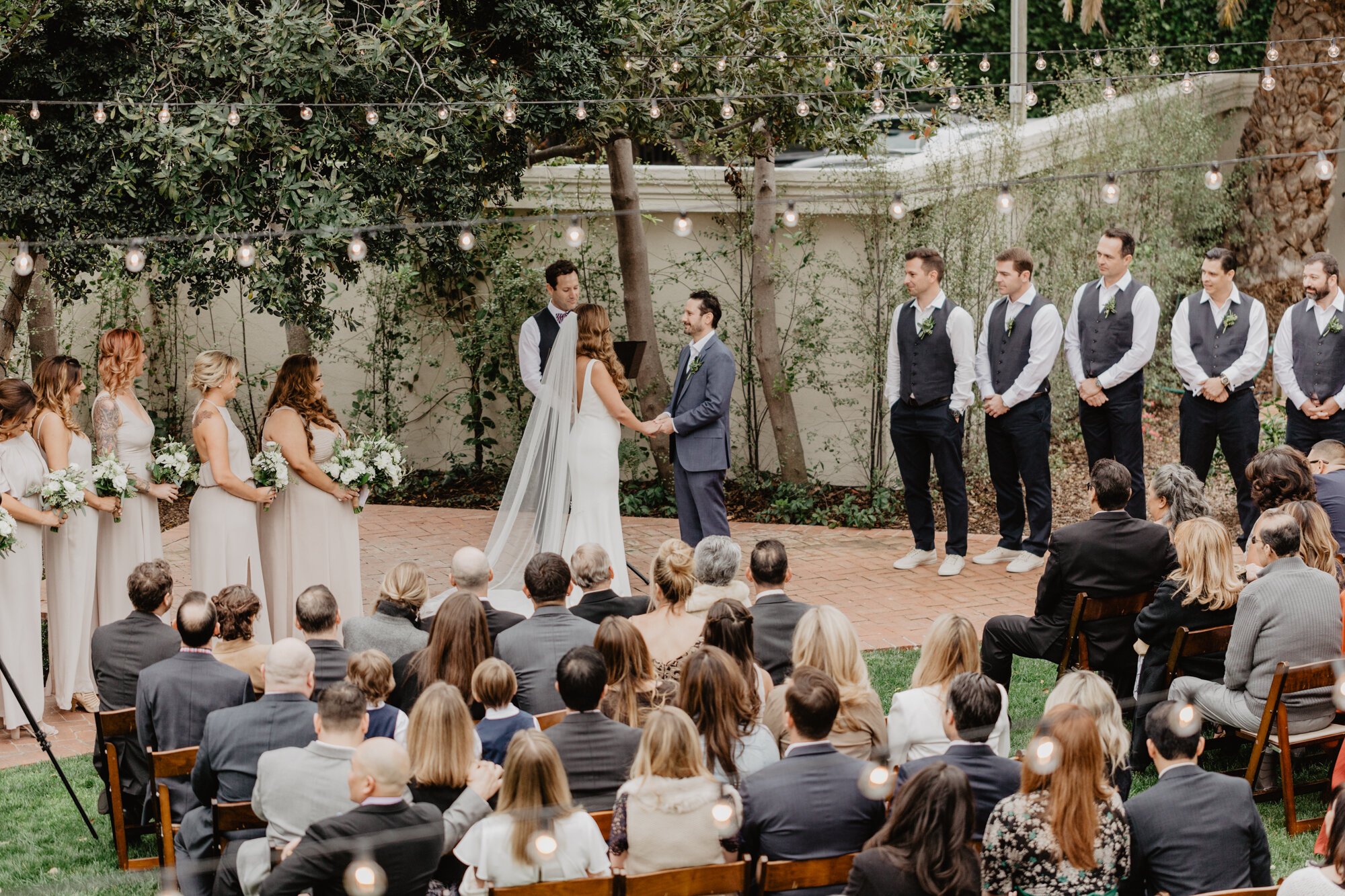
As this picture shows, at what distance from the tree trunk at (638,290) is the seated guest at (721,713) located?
623 centimetres

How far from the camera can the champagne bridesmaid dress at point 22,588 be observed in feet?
23.1

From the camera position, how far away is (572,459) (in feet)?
28.2

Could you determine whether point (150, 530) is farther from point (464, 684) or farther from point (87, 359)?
point (87, 359)

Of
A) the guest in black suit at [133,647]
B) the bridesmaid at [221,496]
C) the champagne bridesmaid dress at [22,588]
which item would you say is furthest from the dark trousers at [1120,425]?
the champagne bridesmaid dress at [22,588]

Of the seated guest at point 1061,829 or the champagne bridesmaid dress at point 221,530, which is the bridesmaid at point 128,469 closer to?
the champagne bridesmaid dress at point 221,530

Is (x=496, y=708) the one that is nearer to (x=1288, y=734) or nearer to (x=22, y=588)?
(x=1288, y=734)

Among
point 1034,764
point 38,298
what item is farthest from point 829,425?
point 1034,764

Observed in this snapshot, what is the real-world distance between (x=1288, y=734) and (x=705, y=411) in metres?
4.00

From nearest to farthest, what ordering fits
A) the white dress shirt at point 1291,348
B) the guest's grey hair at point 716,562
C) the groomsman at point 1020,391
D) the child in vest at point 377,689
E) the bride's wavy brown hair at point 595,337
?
the child in vest at point 377,689, the guest's grey hair at point 716,562, the bride's wavy brown hair at point 595,337, the white dress shirt at point 1291,348, the groomsman at point 1020,391

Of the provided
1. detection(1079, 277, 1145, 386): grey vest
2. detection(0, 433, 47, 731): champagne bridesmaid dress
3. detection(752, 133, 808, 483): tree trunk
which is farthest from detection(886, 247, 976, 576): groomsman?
detection(0, 433, 47, 731): champagne bridesmaid dress

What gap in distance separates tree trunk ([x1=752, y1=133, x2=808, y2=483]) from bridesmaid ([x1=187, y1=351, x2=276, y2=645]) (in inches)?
184

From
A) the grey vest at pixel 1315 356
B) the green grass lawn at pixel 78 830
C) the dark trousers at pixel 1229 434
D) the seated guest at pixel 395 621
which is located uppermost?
the grey vest at pixel 1315 356

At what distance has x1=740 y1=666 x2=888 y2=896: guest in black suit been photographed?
4.28 meters

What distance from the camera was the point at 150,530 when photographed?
771cm
